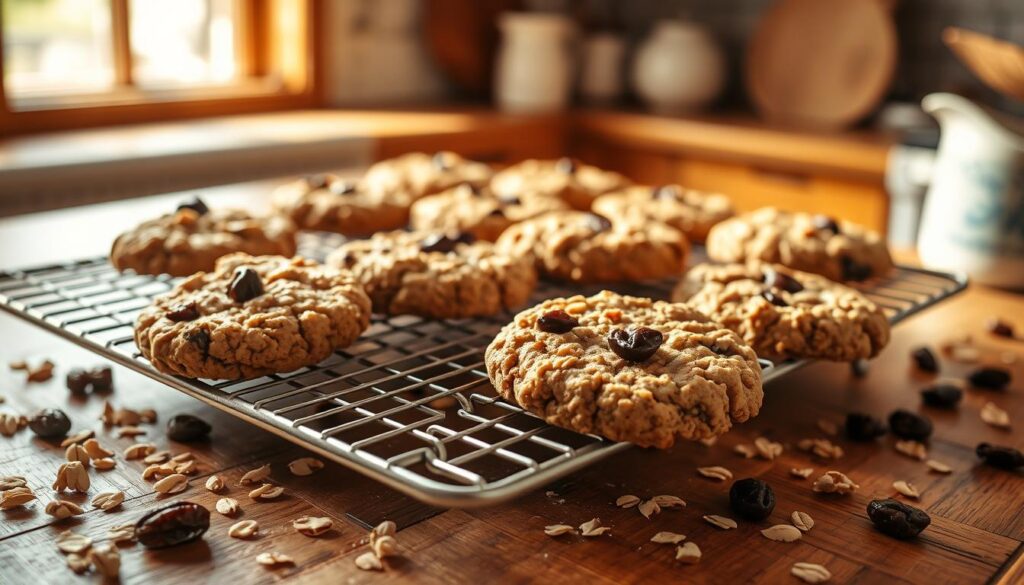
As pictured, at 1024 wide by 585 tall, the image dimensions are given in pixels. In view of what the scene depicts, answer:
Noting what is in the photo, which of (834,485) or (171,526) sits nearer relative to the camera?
(171,526)

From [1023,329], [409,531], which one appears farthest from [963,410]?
[409,531]

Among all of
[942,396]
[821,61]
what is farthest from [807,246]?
[821,61]

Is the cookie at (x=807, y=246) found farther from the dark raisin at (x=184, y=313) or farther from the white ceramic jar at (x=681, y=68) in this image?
the white ceramic jar at (x=681, y=68)

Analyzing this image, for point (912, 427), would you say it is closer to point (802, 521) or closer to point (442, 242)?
point (802, 521)

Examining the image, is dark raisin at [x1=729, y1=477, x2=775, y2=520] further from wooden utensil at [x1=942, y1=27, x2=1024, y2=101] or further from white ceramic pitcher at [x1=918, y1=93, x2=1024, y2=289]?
wooden utensil at [x1=942, y1=27, x2=1024, y2=101]

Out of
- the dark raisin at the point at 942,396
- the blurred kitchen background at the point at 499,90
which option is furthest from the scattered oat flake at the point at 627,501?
the blurred kitchen background at the point at 499,90
